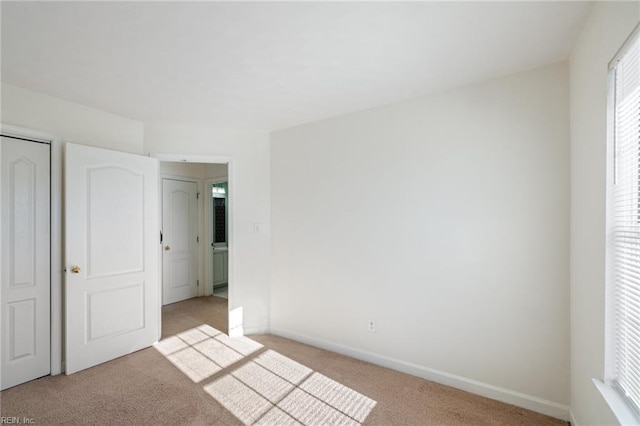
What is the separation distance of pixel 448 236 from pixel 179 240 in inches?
173

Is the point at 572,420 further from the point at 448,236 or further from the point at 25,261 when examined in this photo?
the point at 25,261

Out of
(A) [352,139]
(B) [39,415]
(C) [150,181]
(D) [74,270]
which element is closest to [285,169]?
(A) [352,139]

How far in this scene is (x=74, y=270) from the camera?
107 inches

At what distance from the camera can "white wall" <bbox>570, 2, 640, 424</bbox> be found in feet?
4.71

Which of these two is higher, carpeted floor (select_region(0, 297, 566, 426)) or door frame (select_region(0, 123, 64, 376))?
door frame (select_region(0, 123, 64, 376))

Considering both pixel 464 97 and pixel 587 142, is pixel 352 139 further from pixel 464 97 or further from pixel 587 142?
pixel 587 142

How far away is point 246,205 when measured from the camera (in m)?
3.68

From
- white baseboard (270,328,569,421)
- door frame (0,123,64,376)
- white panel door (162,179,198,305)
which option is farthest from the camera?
white panel door (162,179,198,305)

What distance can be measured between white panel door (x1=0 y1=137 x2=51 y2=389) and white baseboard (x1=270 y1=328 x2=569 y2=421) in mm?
2509

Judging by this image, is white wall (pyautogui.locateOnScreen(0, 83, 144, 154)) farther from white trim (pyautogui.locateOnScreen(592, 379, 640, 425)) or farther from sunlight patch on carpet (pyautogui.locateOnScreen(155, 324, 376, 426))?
white trim (pyautogui.locateOnScreen(592, 379, 640, 425))

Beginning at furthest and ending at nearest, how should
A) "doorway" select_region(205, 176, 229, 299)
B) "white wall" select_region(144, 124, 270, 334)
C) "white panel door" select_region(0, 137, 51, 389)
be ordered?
"doorway" select_region(205, 176, 229, 299)
"white wall" select_region(144, 124, 270, 334)
"white panel door" select_region(0, 137, 51, 389)

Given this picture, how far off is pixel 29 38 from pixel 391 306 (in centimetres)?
331

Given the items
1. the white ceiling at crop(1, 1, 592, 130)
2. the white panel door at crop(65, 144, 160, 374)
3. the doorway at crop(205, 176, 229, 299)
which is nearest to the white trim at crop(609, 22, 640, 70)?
the white ceiling at crop(1, 1, 592, 130)

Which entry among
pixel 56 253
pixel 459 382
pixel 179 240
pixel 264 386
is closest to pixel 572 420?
pixel 459 382
